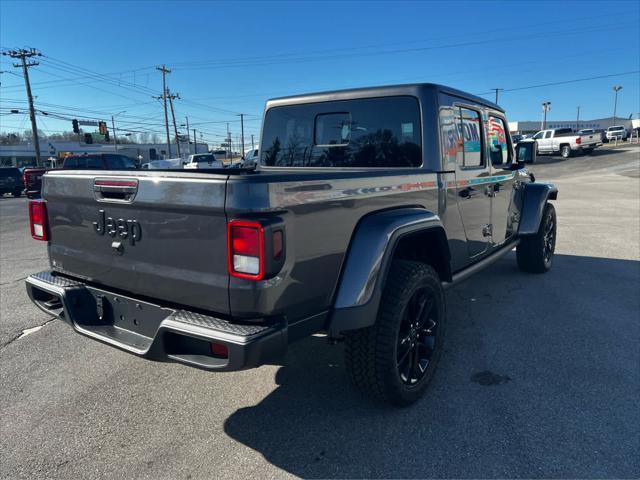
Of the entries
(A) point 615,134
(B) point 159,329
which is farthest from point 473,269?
(A) point 615,134

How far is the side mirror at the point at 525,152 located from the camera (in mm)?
5086

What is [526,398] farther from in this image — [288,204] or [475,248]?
[288,204]

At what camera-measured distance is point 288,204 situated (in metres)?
2.10

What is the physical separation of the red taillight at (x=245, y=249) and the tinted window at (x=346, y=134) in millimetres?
1755

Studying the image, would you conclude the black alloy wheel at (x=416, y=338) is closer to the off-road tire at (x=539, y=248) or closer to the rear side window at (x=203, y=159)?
the off-road tire at (x=539, y=248)

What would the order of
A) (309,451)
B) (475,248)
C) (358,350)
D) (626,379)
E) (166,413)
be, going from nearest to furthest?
(309,451) → (358,350) → (166,413) → (626,379) → (475,248)

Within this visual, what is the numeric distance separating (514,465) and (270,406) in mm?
1439

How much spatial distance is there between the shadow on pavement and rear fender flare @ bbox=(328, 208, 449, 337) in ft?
2.14

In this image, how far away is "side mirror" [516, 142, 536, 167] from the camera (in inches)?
200

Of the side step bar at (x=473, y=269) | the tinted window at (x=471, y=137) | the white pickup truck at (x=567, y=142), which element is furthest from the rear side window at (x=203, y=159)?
the tinted window at (x=471, y=137)

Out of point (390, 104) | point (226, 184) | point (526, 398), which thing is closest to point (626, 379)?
point (526, 398)

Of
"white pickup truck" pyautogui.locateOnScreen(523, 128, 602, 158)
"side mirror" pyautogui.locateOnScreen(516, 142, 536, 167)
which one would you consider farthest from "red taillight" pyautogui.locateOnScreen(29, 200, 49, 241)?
"white pickup truck" pyautogui.locateOnScreen(523, 128, 602, 158)

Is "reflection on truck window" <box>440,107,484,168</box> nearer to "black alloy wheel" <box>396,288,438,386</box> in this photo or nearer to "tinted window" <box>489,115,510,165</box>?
"tinted window" <box>489,115,510,165</box>

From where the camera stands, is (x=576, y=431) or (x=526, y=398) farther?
(x=526, y=398)
